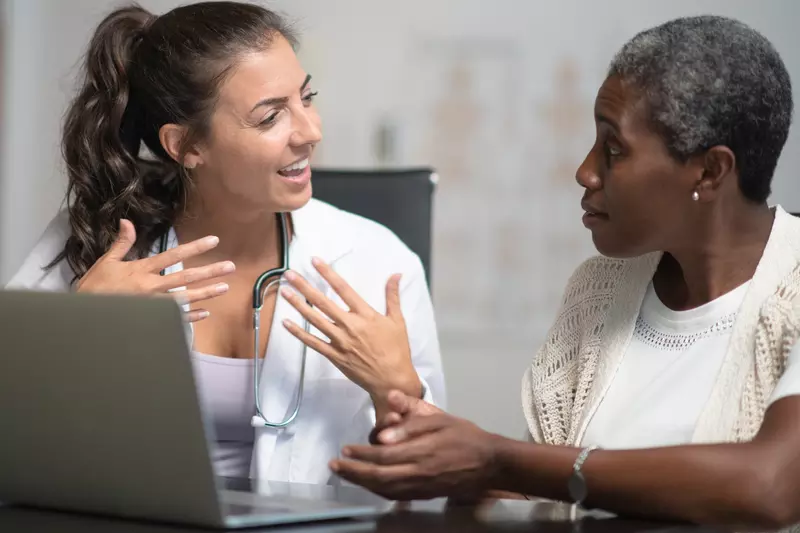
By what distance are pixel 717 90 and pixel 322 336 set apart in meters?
0.76

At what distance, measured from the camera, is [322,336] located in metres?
1.66

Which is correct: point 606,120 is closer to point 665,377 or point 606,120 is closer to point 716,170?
point 716,170

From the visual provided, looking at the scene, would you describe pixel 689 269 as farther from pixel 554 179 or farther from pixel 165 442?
pixel 554 179

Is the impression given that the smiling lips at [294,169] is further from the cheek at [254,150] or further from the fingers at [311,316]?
the fingers at [311,316]

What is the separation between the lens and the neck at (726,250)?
4.10 feet

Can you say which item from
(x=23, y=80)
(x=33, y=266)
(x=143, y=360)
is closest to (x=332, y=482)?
(x=33, y=266)

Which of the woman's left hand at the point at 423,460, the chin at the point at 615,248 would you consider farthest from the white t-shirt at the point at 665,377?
the woman's left hand at the point at 423,460

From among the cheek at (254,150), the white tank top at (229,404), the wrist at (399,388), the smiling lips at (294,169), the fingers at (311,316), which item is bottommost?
the white tank top at (229,404)

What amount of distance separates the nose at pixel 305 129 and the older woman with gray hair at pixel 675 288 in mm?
415

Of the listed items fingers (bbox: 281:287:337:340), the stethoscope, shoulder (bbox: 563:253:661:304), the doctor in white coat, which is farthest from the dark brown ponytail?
shoulder (bbox: 563:253:661:304)

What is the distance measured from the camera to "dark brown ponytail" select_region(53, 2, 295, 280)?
1.71m

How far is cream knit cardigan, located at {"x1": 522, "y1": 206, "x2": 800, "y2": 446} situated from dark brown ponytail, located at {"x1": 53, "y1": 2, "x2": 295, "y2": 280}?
0.71m

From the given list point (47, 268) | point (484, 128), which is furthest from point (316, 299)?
point (484, 128)

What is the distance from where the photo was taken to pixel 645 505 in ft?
3.10
